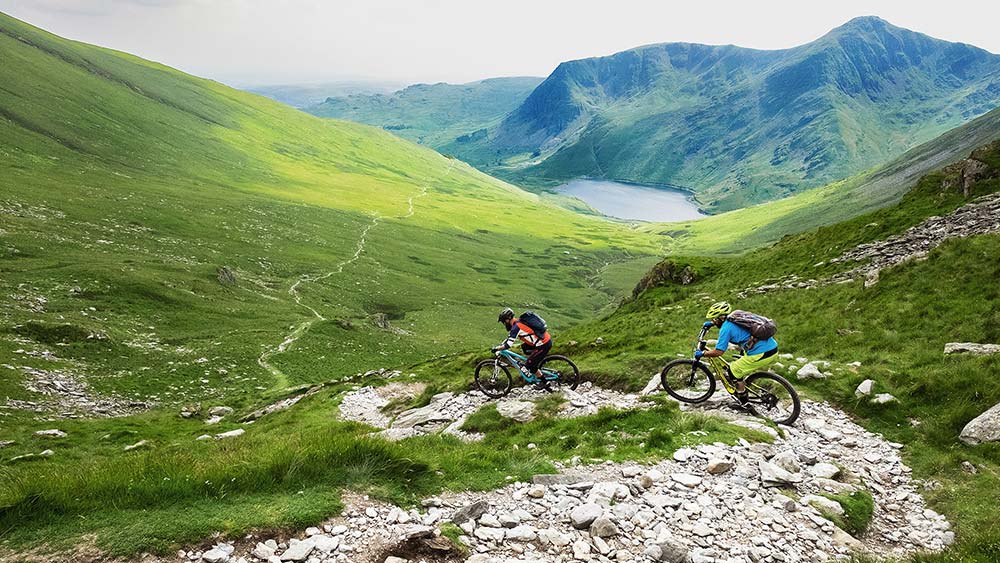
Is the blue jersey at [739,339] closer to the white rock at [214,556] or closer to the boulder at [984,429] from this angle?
the boulder at [984,429]

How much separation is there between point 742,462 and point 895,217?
35.8m

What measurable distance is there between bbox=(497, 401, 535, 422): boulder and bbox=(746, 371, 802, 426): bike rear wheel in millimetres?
7045

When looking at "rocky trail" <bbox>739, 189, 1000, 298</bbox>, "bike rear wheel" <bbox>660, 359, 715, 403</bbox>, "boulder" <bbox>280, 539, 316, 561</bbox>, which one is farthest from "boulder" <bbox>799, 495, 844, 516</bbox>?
"rocky trail" <bbox>739, 189, 1000, 298</bbox>

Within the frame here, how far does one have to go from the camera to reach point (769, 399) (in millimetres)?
15086

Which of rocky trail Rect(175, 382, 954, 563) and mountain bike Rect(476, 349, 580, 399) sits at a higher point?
rocky trail Rect(175, 382, 954, 563)

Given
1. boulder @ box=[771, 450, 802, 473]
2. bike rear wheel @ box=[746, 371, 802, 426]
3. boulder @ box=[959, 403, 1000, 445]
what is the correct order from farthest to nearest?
bike rear wheel @ box=[746, 371, 802, 426]
boulder @ box=[959, 403, 1000, 445]
boulder @ box=[771, 450, 802, 473]

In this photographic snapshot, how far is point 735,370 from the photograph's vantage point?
590 inches

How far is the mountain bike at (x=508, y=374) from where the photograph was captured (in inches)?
779

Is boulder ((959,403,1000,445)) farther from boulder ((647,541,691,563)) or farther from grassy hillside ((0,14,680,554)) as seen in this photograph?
grassy hillside ((0,14,680,554))

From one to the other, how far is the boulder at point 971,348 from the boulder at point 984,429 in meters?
4.17

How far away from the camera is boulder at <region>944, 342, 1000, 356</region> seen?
15.5 m

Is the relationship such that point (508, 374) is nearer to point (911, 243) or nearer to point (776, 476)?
point (776, 476)

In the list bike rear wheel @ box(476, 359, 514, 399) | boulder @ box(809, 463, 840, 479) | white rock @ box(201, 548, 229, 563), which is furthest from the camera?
bike rear wheel @ box(476, 359, 514, 399)

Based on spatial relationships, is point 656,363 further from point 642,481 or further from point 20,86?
point 20,86
